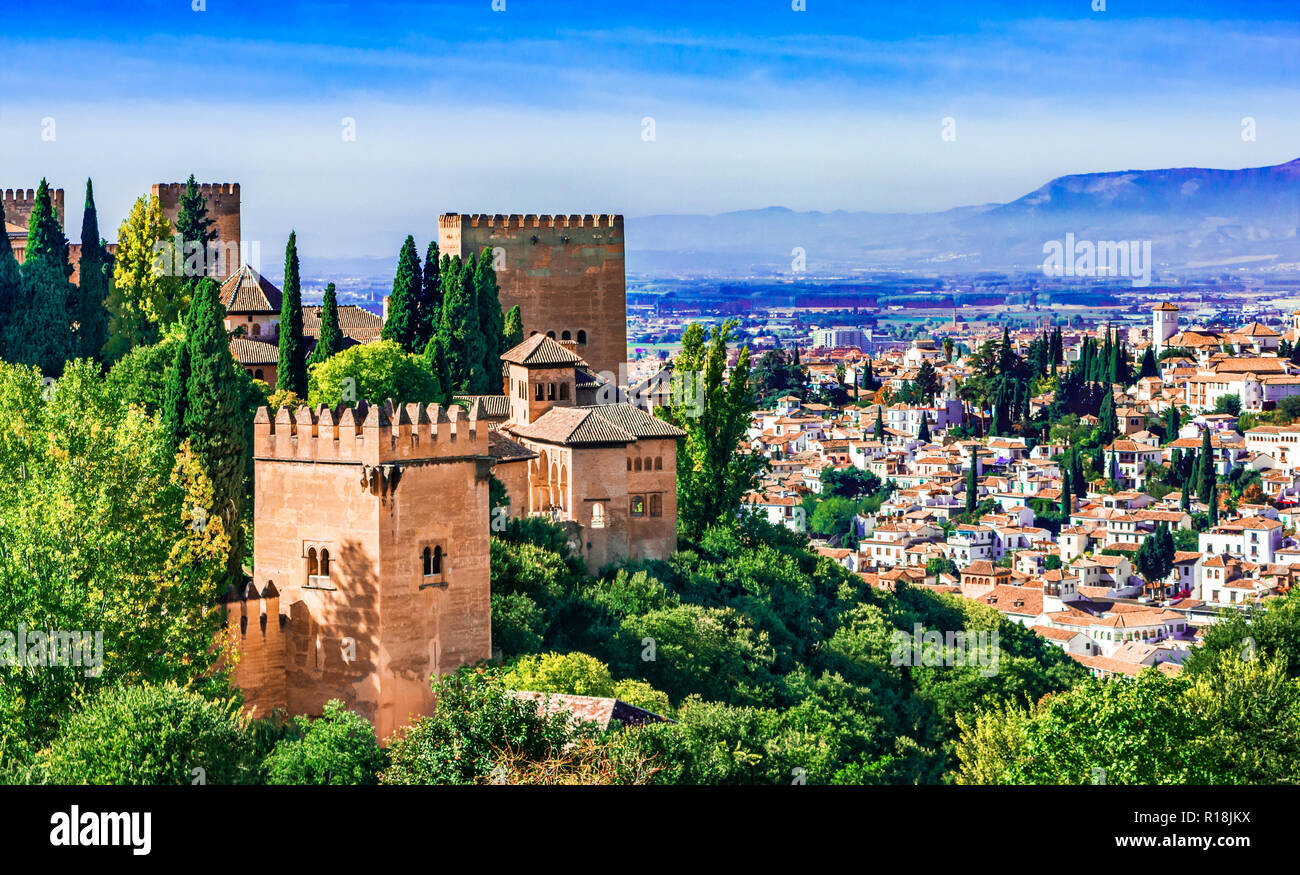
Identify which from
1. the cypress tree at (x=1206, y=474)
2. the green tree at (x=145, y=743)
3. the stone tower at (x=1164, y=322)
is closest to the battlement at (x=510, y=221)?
the green tree at (x=145, y=743)

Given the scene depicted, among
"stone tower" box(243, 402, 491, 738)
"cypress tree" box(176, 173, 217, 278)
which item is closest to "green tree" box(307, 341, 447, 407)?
"stone tower" box(243, 402, 491, 738)

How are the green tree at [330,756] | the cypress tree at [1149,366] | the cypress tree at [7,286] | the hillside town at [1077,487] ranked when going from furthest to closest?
1. the cypress tree at [1149,366]
2. the hillside town at [1077,487]
3. the cypress tree at [7,286]
4. the green tree at [330,756]

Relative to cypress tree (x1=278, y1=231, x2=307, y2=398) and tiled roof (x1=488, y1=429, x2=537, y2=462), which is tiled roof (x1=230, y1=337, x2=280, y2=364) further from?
tiled roof (x1=488, y1=429, x2=537, y2=462)

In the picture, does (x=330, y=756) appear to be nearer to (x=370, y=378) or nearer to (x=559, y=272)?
(x=370, y=378)

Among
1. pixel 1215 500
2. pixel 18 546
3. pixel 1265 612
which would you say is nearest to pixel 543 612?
pixel 18 546

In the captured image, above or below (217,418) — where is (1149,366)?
below

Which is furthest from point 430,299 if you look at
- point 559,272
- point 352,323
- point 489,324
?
point 559,272

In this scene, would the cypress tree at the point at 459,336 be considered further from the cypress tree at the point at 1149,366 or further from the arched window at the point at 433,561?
the cypress tree at the point at 1149,366
